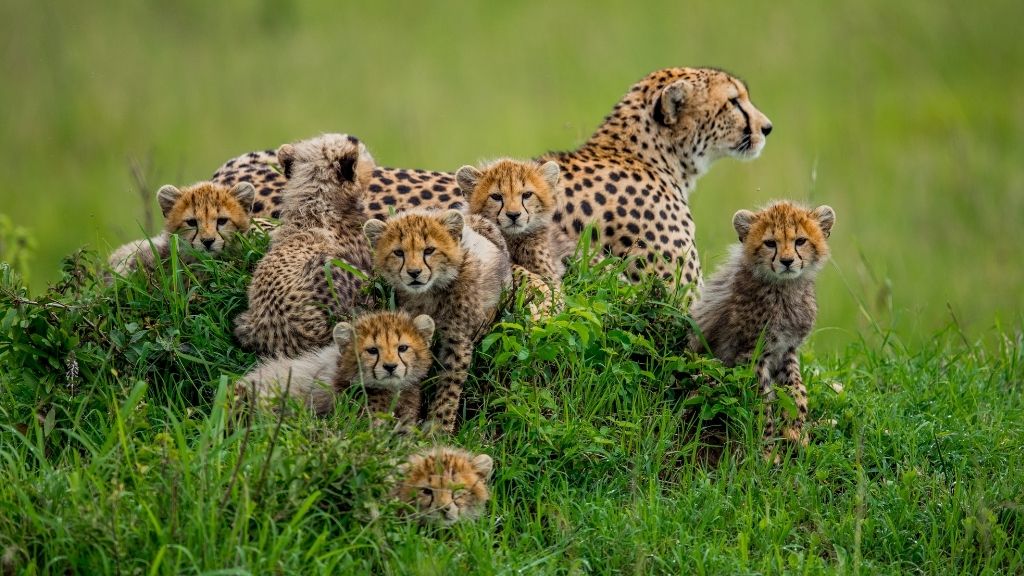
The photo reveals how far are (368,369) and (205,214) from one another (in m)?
1.21

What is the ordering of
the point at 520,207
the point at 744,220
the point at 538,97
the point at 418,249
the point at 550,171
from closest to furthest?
1. the point at 418,249
2. the point at 744,220
3. the point at 520,207
4. the point at 550,171
5. the point at 538,97

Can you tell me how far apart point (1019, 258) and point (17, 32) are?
920 cm

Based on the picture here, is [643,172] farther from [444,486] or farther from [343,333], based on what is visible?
[444,486]

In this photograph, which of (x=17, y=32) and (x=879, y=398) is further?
(x=17, y=32)

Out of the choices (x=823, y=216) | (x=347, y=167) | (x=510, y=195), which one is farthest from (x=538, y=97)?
(x=823, y=216)

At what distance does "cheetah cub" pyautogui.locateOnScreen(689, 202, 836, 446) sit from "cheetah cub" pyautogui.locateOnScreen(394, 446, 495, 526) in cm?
122

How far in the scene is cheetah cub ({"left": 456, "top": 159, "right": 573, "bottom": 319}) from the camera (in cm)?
538

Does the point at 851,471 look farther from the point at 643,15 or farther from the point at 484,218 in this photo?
the point at 643,15

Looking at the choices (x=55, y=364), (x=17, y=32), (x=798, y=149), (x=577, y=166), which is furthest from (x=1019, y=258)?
(x=17, y=32)

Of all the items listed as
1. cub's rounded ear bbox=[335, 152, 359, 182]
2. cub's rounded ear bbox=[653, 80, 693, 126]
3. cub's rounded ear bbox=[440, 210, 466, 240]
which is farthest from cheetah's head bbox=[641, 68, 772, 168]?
cub's rounded ear bbox=[440, 210, 466, 240]

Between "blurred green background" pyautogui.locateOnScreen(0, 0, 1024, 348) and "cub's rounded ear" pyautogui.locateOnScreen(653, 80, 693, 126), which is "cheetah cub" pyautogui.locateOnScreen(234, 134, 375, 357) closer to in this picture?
"cub's rounded ear" pyautogui.locateOnScreen(653, 80, 693, 126)

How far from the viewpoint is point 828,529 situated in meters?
4.71

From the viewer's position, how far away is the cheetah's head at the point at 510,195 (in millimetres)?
5379

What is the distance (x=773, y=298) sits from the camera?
5.18 m
